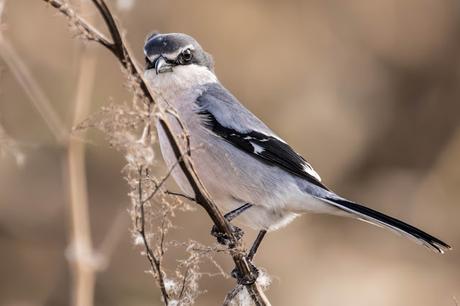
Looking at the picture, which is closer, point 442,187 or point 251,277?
point 251,277

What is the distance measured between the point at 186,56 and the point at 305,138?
9.87ft

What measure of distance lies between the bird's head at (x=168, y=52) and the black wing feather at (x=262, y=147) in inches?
9.5

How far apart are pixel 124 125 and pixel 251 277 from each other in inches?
32.1

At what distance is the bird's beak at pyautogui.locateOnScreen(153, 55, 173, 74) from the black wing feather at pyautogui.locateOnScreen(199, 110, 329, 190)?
23 centimetres

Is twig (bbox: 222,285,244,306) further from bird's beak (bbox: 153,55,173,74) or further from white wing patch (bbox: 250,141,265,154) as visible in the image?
bird's beak (bbox: 153,55,173,74)

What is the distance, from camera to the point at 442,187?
6.43m

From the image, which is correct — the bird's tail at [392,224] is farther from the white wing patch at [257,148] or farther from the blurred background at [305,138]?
the blurred background at [305,138]

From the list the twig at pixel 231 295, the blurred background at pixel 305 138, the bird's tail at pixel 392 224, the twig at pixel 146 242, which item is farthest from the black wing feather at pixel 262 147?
the blurred background at pixel 305 138

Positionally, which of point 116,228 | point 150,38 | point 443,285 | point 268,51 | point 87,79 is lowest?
point 116,228

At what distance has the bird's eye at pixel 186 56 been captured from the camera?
Result: 3429 millimetres

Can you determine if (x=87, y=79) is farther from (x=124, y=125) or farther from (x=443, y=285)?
(x=443, y=285)

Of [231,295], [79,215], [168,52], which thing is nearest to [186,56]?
[168,52]

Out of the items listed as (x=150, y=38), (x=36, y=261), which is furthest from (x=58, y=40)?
(x=150, y=38)

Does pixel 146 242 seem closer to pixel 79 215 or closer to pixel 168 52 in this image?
pixel 79 215
